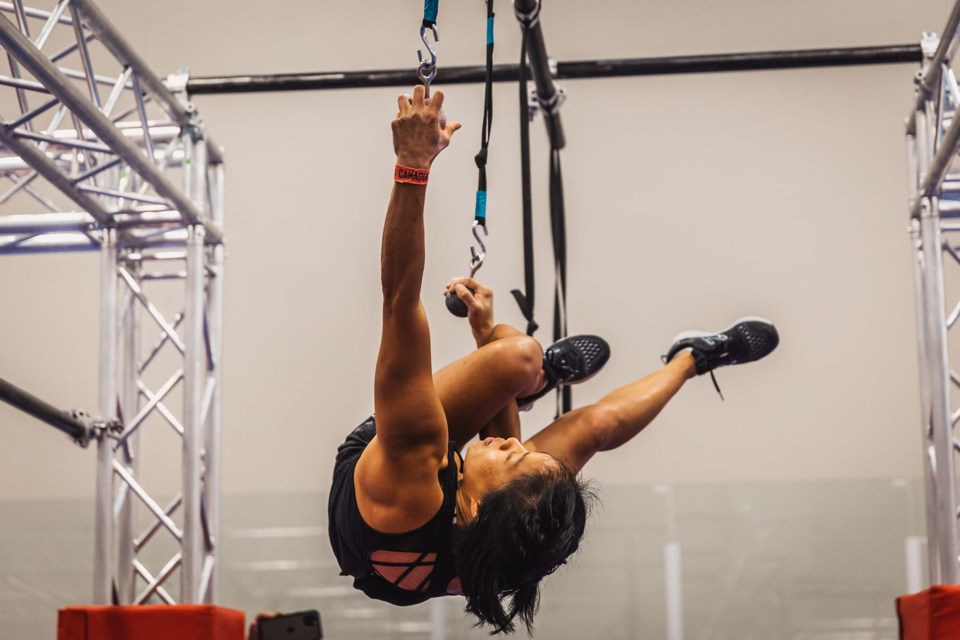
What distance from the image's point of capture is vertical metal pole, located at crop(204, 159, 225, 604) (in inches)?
175

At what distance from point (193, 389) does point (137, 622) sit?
0.89 meters

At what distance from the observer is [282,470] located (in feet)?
19.6

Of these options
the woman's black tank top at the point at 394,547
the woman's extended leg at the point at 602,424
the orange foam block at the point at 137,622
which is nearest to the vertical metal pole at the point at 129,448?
the orange foam block at the point at 137,622

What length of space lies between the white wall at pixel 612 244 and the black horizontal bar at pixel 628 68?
5.24ft

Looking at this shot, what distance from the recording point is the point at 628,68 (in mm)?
4527

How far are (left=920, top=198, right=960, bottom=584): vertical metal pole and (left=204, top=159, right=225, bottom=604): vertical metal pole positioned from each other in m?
2.67

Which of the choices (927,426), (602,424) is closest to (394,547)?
(602,424)

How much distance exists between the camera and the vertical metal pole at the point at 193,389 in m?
4.13

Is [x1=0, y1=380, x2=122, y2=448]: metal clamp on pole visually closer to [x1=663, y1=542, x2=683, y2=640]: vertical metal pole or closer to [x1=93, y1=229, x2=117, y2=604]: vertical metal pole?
[x1=93, y1=229, x2=117, y2=604]: vertical metal pole

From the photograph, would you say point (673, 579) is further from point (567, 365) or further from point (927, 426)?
point (567, 365)

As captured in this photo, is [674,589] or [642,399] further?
[674,589]

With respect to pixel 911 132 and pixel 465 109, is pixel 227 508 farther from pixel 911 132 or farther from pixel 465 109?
pixel 911 132

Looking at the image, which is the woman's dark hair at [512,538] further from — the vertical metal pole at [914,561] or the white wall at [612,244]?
the vertical metal pole at [914,561]

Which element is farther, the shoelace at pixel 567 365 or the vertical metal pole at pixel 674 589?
the vertical metal pole at pixel 674 589
